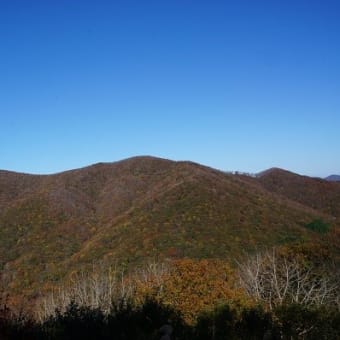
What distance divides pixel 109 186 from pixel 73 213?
11.1 m

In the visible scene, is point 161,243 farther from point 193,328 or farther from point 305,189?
point 305,189

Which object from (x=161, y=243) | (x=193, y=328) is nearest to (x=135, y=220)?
(x=161, y=243)

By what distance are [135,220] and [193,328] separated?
39413 mm

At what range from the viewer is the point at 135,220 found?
51.7m

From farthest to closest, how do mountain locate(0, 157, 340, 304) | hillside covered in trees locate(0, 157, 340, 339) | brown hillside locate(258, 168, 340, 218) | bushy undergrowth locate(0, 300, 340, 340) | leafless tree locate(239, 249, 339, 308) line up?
brown hillside locate(258, 168, 340, 218), mountain locate(0, 157, 340, 304), hillside covered in trees locate(0, 157, 340, 339), leafless tree locate(239, 249, 339, 308), bushy undergrowth locate(0, 300, 340, 340)

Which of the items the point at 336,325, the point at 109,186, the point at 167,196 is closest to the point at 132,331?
the point at 336,325

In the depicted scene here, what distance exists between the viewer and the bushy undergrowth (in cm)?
1059

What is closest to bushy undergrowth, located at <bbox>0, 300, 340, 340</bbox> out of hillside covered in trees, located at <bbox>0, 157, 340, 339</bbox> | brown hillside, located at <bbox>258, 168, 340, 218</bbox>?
hillside covered in trees, located at <bbox>0, 157, 340, 339</bbox>

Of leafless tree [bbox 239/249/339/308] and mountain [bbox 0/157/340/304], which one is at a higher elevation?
mountain [bbox 0/157/340/304]

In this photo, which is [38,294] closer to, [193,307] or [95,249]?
[95,249]

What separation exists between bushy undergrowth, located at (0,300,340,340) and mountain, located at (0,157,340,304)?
1870cm

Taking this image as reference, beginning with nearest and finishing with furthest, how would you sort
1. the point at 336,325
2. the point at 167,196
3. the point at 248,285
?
the point at 336,325
the point at 248,285
the point at 167,196

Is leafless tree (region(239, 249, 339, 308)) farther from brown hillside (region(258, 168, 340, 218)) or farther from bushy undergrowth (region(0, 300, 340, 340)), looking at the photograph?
brown hillside (region(258, 168, 340, 218))

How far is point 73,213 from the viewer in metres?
65.2
